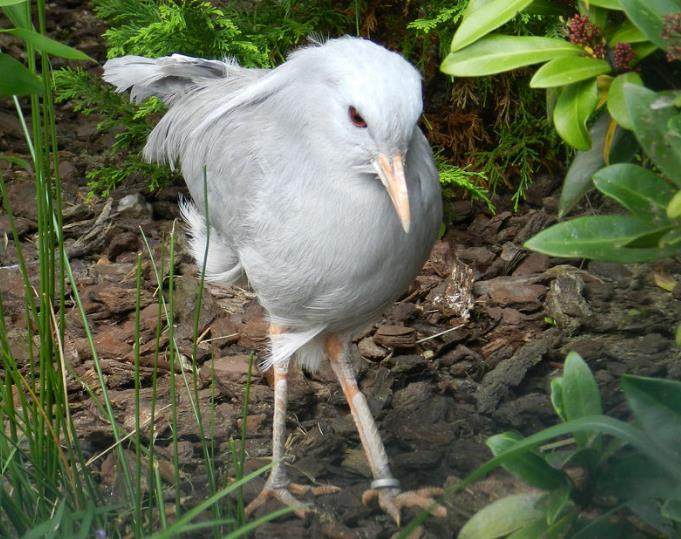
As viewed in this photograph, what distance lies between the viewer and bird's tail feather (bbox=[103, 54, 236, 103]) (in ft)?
12.8

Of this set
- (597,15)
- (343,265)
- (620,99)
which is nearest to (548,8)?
(597,15)

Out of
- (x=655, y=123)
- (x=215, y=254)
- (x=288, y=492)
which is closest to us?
(x=655, y=123)

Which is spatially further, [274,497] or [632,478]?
[274,497]

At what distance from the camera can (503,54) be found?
249 centimetres

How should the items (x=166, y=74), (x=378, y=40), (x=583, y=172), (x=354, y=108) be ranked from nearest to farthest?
(x=583, y=172) < (x=354, y=108) < (x=166, y=74) < (x=378, y=40)

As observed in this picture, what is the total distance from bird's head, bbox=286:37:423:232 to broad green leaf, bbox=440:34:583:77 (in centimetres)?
19

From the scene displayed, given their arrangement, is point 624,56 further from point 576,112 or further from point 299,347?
point 299,347

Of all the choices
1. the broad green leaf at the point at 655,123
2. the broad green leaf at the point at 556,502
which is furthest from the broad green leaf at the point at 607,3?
the broad green leaf at the point at 556,502

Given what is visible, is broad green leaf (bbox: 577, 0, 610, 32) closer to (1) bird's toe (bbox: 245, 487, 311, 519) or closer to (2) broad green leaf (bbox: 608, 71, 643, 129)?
(2) broad green leaf (bbox: 608, 71, 643, 129)

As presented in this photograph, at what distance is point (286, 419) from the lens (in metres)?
3.80

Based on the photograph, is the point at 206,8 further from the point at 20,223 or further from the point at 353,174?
the point at 353,174

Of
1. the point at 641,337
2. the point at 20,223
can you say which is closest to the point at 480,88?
the point at 641,337

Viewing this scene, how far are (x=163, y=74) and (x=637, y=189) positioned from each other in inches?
91.8

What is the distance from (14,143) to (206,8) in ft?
4.85
